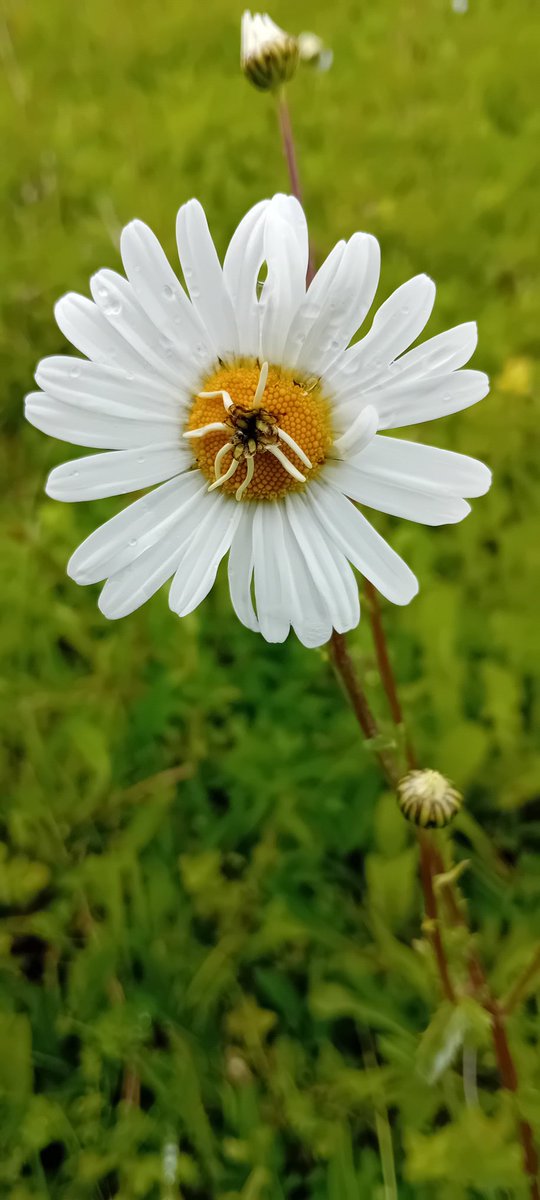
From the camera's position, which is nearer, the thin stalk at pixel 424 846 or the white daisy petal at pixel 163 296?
the white daisy petal at pixel 163 296

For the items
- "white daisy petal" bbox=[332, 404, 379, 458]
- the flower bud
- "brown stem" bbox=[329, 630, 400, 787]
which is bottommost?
"brown stem" bbox=[329, 630, 400, 787]

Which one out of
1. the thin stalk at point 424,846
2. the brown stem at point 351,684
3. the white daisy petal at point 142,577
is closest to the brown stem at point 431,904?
the thin stalk at point 424,846

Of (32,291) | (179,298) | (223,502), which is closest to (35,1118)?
(223,502)

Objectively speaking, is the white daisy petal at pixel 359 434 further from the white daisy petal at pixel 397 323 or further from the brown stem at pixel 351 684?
the brown stem at pixel 351 684

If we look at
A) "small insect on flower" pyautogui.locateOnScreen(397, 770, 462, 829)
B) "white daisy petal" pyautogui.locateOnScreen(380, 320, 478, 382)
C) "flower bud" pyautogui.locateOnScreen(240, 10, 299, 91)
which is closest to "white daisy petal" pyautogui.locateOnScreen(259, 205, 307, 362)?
"white daisy petal" pyautogui.locateOnScreen(380, 320, 478, 382)

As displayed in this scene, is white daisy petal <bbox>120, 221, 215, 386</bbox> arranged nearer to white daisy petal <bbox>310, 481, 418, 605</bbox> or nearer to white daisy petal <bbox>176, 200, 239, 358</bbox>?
white daisy petal <bbox>176, 200, 239, 358</bbox>

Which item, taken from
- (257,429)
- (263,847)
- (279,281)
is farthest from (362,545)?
(263,847)

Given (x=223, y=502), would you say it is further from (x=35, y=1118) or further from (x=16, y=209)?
(x=16, y=209)
